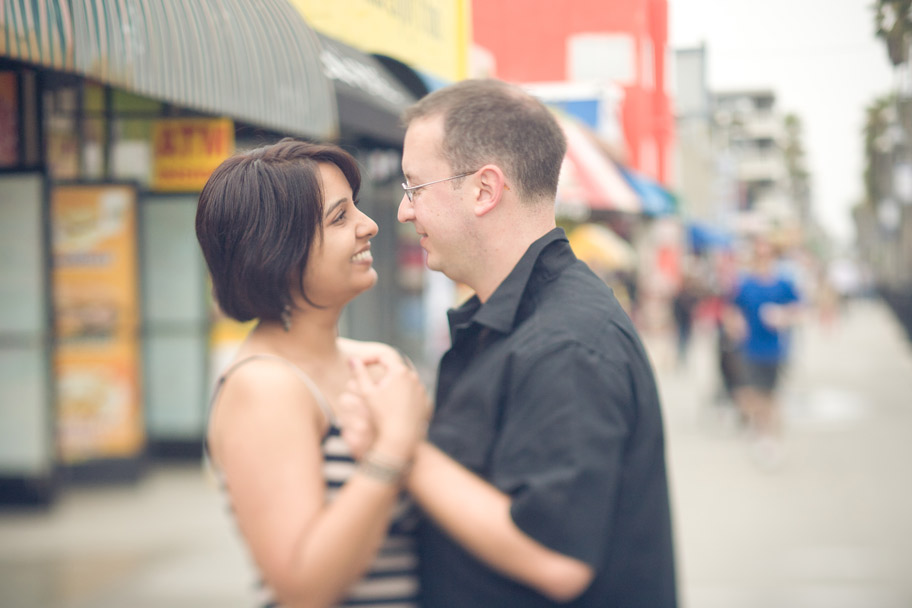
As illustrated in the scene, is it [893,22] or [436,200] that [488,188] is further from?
[893,22]

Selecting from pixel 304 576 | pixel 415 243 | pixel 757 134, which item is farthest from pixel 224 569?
pixel 757 134

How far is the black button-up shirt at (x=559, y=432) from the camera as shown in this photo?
1607 mm

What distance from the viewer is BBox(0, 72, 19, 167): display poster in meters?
7.22

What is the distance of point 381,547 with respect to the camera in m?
1.90

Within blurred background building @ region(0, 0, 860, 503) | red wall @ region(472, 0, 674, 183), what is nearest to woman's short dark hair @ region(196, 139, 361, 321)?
blurred background building @ region(0, 0, 860, 503)

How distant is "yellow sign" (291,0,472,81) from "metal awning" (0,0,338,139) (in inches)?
18.0

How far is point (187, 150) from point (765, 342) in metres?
5.59

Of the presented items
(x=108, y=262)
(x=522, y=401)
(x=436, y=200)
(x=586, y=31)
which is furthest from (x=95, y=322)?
(x=586, y=31)

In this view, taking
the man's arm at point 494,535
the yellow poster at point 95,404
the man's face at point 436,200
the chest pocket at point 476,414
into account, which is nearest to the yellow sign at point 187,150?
the yellow poster at point 95,404

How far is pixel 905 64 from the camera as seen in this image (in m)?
2.94

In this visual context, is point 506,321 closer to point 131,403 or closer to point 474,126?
point 474,126

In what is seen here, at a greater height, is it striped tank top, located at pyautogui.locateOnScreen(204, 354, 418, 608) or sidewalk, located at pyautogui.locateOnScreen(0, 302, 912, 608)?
striped tank top, located at pyautogui.locateOnScreen(204, 354, 418, 608)

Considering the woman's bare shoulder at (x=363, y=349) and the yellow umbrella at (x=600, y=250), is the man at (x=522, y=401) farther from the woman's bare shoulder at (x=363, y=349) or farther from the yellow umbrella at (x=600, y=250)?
the yellow umbrella at (x=600, y=250)

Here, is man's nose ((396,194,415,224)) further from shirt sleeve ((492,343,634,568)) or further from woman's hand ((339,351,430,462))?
shirt sleeve ((492,343,634,568))
